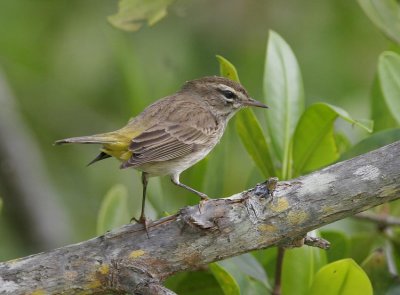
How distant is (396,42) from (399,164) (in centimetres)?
117

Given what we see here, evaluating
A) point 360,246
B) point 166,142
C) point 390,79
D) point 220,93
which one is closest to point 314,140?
point 390,79

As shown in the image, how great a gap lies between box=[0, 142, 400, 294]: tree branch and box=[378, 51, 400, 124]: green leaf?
0.82m

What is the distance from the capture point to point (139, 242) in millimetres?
3693

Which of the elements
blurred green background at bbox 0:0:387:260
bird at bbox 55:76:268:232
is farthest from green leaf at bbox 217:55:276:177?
blurred green background at bbox 0:0:387:260

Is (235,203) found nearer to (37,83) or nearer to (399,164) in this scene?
(399,164)

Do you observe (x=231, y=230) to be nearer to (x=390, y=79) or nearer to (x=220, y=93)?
(x=390, y=79)

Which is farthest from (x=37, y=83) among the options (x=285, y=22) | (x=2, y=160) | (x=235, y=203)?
(x=235, y=203)

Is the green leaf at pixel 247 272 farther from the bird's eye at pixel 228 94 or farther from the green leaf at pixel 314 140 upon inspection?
the bird's eye at pixel 228 94

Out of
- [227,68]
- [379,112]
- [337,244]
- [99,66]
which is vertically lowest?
[337,244]

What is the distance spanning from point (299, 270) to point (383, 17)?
1416mm

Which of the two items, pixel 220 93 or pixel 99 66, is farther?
pixel 99 66

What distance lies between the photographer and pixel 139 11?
4.96 meters

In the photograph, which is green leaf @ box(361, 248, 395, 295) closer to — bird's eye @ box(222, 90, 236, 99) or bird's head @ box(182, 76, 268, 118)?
bird's head @ box(182, 76, 268, 118)

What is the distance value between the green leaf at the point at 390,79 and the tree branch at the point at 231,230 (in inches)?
32.3
